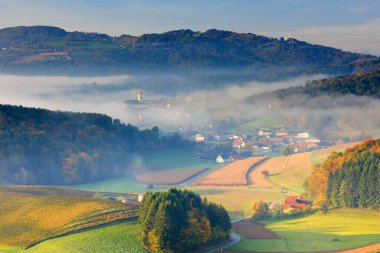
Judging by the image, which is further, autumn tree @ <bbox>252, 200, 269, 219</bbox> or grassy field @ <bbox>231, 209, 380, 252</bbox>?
autumn tree @ <bbox>252, 200, 269, 219</bbox>

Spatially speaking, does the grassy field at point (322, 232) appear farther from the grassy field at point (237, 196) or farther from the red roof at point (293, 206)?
the grassy field at point (237, 196)

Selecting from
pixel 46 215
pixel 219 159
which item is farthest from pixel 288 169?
pixel 46 215

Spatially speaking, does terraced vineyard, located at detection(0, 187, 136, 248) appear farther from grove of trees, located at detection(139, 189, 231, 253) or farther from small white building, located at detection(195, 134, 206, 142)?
small white building, located at detection(195, 134, 206, 142)

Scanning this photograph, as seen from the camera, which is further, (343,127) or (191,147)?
(343,127)

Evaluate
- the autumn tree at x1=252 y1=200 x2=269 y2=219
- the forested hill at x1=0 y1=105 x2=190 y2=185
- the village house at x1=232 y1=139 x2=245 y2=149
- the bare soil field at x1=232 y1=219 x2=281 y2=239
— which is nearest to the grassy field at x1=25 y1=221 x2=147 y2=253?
the bare soil field at x1=232 y1=219 x2=281 y2=239

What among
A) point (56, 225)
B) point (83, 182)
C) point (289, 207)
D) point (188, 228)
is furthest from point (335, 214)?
point (83, 182)

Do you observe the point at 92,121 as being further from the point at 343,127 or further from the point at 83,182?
the point at 343,127

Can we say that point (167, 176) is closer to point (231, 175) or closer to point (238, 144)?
point (231, 175)
